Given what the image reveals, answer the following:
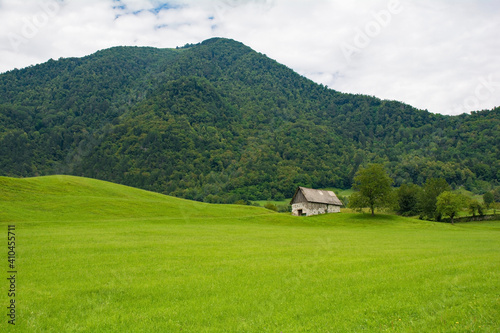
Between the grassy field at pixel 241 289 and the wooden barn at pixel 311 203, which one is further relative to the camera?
the wooden barn at pixel 311 203

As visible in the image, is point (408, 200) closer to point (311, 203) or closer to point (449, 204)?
point (449, 204)

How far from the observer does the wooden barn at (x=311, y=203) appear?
3068 inches

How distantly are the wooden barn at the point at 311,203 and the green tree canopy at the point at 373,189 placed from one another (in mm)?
10152

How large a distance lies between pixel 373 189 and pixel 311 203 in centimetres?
1540

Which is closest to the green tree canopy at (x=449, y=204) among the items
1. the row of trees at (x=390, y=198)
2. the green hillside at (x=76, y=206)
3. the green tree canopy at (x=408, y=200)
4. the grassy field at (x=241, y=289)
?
the row of trees at (x=390, y=198)

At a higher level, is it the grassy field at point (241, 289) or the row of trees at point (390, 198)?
the row of trees at point (390, 198)

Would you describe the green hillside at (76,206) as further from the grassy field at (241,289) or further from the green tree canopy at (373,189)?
the green tree canopy at (373,189)

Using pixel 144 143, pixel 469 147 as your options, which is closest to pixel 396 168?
pixel 469 147

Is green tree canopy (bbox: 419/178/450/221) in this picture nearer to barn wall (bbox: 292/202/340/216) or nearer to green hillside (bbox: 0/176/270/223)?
barn wall (bbox: 292/202/340/216)

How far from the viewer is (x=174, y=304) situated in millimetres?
11461

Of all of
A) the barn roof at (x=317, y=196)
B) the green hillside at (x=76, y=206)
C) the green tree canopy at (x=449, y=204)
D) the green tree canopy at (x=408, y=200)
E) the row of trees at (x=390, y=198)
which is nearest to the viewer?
the green hillside at (x=76, y=206)

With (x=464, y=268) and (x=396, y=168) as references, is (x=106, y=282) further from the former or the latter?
(x=396, y=168)

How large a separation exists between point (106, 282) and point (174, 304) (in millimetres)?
4239

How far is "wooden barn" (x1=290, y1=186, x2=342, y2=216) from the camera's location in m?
77.9
